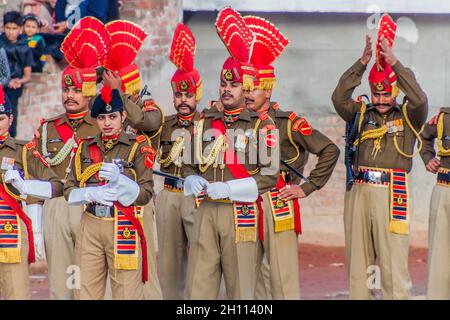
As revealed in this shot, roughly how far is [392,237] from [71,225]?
2.44 meters

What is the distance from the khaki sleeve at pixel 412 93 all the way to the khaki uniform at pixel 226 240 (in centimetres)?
114

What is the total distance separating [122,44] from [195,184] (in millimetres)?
1792

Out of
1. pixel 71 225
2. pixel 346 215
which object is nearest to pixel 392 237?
pixel 346 215

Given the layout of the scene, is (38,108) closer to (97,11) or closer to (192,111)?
(97,11)

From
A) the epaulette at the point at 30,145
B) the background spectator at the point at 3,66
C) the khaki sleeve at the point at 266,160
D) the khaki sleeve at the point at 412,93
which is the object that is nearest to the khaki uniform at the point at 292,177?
the khaki sleeve at the point at 266,160

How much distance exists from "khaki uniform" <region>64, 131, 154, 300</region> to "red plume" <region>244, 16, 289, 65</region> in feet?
4.48

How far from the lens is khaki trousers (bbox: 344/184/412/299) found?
38.2ft

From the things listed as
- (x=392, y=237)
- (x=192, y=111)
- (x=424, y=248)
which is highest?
(x=192, y=111)

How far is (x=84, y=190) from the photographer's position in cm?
1059

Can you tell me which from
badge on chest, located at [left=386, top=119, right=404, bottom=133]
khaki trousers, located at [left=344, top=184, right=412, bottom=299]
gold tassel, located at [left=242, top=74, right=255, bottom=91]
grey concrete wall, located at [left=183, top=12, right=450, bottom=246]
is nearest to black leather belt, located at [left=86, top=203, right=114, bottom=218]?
gold tassel, located at [left=242, top=74, right=255, bottom=91]

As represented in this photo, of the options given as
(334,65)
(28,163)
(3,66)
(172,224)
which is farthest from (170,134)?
(334,65)

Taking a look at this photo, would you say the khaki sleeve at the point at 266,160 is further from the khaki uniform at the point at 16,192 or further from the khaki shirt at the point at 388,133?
the khaki uniform at the point at 16,192

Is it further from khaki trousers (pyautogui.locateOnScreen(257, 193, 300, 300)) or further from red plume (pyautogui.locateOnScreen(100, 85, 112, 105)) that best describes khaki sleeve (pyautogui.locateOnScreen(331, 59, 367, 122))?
red plume (pyautogui.locateOnScreen(100, 85, 112, 105))

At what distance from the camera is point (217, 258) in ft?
35.7
